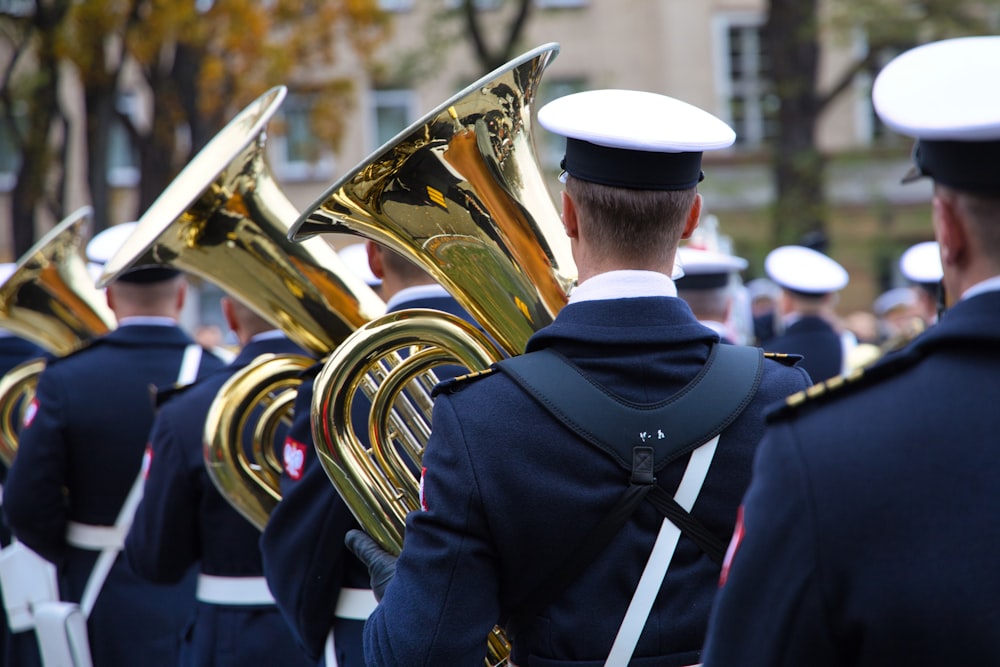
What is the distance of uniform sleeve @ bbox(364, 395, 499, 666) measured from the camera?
190 cm

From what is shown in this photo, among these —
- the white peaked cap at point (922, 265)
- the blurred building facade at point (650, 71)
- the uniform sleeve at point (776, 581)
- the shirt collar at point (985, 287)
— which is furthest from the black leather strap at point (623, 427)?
the blurred building facade at point (650, 71)

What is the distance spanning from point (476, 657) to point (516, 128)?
991 millimetres

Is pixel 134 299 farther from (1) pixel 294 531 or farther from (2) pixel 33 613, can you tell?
(1) pixel 294 531

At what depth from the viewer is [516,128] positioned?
7.63 feet

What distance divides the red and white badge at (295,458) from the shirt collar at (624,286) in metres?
1.12

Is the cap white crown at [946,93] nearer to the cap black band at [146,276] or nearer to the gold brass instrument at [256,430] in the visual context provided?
the gold brass instrument at [256,430]

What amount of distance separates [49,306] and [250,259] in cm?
246

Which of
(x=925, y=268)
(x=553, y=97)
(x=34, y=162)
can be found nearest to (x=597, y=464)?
(x=925, y=268)

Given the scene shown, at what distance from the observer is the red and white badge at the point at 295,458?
2.92m

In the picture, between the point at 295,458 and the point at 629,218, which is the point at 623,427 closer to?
the point at 629,218

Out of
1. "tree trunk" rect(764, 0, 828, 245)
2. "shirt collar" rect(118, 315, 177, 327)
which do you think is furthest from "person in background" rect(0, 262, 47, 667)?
"tree trunk" rect(764, 0, 828, 245)

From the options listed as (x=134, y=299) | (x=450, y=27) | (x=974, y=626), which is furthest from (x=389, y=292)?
(x=450, y=27)

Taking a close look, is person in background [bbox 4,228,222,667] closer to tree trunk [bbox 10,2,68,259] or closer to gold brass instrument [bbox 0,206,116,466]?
gold brass instrument [bbox 0,206,116,466]

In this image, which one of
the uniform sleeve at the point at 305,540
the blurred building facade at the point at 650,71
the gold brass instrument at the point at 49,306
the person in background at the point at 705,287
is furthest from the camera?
the blurred building facade at the point at 650,71
